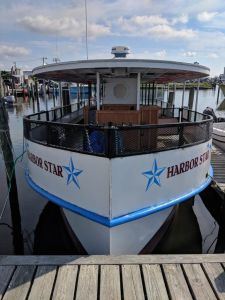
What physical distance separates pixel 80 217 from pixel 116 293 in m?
1.63

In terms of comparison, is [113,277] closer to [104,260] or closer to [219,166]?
[104,260]

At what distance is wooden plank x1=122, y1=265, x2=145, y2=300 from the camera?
3822 mm

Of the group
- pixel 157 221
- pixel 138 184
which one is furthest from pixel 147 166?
pixel 157 221

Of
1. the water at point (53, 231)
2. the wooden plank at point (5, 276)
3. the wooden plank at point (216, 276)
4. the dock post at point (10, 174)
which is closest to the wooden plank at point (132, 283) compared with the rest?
the wooden plank at point (216, 276)

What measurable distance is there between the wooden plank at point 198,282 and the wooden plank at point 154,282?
0.45m

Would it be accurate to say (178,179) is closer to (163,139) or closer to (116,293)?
(163,139)

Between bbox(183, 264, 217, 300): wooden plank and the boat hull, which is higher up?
the boat hull

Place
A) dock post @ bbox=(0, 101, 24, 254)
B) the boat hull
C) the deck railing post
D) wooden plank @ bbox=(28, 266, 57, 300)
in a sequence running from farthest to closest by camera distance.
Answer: dock post @ bbox=(0, 101, 24, 254)
the boat hull
the deck railing post
wooden plank @ bbox=(28, 266, 57, 300)

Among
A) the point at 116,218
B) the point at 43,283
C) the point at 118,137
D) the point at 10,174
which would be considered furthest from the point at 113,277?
the point at 10,174

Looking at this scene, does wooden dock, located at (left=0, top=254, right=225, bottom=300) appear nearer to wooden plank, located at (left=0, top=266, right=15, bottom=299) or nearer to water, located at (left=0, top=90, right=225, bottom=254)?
wooden plank, located at (left=0, top=266, right=15, bottom=299)

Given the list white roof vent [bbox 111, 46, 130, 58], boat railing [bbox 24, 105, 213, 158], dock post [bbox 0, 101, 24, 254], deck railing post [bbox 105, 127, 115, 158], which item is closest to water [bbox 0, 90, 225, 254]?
dock post [bbox 0, 101, 24, 254]

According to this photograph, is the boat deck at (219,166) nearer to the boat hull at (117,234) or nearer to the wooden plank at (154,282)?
the boat hull at (117,234)

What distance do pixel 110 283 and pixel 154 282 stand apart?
2.28 ft

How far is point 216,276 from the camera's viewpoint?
416 centimetres
